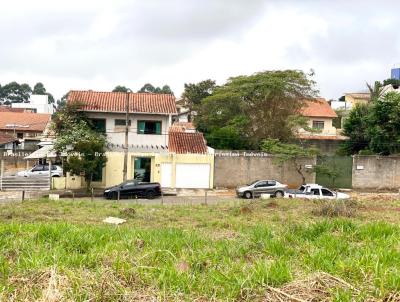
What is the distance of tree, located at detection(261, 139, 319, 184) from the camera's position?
3288 centimetres

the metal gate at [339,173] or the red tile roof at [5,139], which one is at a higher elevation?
the red tile roof at [5,139]

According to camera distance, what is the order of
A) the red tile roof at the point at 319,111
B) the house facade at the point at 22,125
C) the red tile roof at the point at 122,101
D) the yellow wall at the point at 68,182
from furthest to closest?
the house facade at the point at 22,125
the red tile roof at the point at 319,111
the red tile roof at the point at 122,101
the yellow wall at the point at 68,182

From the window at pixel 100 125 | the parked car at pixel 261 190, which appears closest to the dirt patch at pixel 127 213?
the parked car at pixel 261 190

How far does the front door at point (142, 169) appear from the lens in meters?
33.5

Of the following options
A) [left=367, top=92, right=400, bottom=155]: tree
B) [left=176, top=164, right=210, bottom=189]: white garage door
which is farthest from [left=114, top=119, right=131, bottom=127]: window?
[left=367, top=92, right=400, bottom=155]: tree

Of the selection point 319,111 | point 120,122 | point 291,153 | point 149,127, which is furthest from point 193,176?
point 319,111

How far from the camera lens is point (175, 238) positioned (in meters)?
7.03

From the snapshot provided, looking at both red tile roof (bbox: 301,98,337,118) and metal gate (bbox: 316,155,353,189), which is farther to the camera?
red tile roof (bbox: 301,98,337,118)

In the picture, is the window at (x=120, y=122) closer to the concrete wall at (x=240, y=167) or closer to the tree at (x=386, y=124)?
the concrete wall at (x=240, y=167)

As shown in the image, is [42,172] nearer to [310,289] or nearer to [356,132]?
[356,132]

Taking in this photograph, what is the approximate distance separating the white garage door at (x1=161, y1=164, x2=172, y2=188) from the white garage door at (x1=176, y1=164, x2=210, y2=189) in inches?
20.5

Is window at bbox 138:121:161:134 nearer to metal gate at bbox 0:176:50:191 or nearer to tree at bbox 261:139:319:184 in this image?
metal gate at bbox 0:176:50:191

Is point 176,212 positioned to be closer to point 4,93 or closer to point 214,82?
point 214,82

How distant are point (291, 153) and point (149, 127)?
10471 mm
